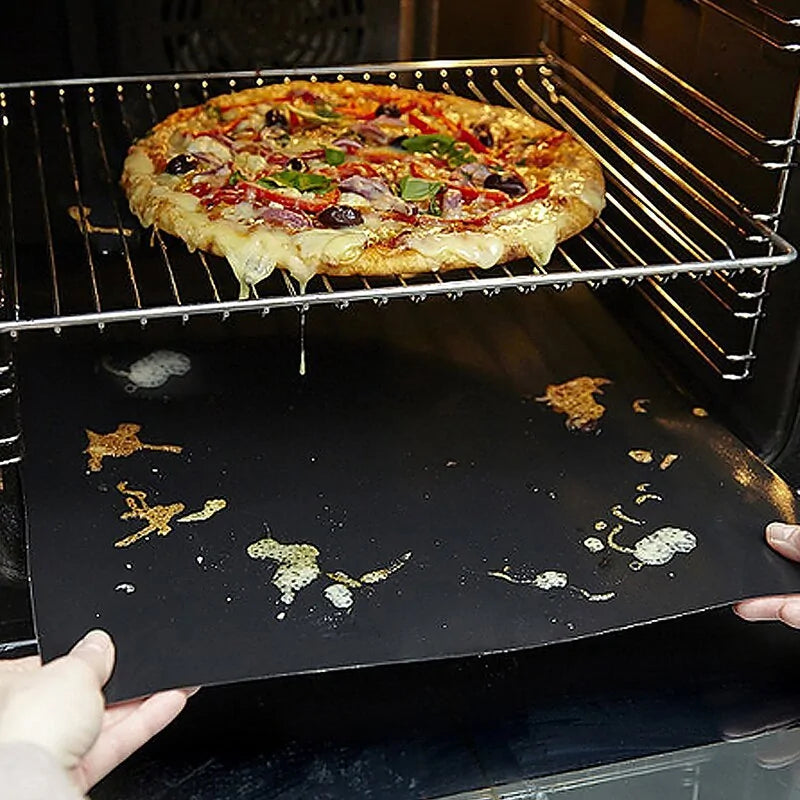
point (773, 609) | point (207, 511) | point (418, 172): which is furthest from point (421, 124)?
point (773, 609)

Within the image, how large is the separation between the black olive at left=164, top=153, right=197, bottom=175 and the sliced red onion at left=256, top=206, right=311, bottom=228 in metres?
0.15

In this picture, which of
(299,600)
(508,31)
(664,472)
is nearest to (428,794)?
(299,600)

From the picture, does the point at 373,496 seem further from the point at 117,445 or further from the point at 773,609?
the point at 773,609

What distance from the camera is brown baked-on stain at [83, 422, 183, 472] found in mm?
1345

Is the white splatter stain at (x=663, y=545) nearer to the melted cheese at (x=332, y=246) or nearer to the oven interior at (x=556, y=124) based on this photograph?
the oven interior at (x=556, y=124)

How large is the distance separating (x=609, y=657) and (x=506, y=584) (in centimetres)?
13

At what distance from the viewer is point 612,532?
1.25 meters

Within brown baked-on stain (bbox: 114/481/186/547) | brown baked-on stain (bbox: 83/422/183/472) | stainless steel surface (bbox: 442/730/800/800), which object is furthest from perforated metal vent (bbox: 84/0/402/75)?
stainless steel surface (bbox: 442/730/800/800)

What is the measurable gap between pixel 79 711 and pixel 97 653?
0.35 feet

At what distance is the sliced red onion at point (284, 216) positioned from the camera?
1.38 metres

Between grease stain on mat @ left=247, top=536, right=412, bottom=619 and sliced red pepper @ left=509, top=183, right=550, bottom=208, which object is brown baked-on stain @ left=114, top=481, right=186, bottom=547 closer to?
grease stain on mat @ left=247, top=536, right=412, bottom=619

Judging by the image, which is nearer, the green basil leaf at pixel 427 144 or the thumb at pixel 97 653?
the thumb at pixel 97 653

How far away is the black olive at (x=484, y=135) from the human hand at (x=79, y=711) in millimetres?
931

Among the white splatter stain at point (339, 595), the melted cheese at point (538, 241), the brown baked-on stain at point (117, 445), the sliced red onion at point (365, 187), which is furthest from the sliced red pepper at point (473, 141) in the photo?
the white splatter stain at point (339, 595)
